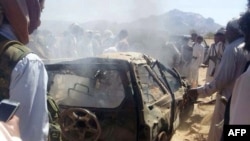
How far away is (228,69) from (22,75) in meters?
2.65

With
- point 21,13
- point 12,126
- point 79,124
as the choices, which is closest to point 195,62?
point 79,124

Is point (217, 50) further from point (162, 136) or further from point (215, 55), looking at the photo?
point (162, 136)

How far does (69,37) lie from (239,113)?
10.1 metres

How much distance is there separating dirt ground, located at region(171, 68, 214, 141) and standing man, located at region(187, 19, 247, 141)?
116 inches

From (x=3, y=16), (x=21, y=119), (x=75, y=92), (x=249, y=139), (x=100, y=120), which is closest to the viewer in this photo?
(x=21, y=119)

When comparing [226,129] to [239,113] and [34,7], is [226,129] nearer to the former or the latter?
[239,113]

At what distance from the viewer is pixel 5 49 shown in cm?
205

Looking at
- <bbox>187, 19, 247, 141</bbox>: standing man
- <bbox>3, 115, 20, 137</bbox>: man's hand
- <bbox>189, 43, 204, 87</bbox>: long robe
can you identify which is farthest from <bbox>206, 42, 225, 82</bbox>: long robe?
<bbox>3, 115, 20, 137</bbox>: man's hand

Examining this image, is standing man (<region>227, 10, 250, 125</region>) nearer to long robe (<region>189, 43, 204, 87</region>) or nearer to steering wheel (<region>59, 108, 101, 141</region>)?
steering wheel (<region>59, 108, 101, 141</region>)

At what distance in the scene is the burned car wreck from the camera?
15.0 ft

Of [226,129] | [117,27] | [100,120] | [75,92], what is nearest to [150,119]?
[100,120]

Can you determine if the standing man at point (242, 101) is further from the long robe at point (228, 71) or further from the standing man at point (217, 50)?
the standing man at point (217, 50)

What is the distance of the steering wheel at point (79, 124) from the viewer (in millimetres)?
4551

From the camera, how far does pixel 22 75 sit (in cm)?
203
